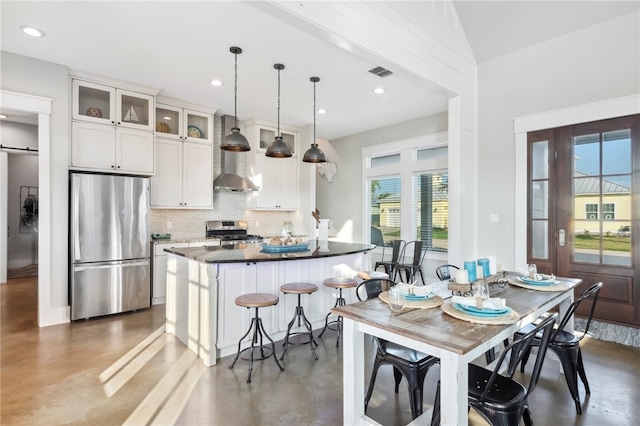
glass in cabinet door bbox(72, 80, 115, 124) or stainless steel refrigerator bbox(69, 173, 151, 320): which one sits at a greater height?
glass in cabinet door bbox(72, 80, 115, 124)

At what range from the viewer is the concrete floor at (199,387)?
2154 millimetres

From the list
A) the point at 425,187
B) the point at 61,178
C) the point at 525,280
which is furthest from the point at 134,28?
the point at 425,187

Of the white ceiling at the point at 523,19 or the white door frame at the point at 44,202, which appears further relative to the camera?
the white door frame at the point at 44,202

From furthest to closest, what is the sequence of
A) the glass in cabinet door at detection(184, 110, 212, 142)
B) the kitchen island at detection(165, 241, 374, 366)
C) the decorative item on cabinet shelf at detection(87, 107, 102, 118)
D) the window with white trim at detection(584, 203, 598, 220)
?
the glass in cabinet door at detection(184, 110, 212, 142)
the decorative item on cabinet shelf at detection(87, 107, 102, 118)
the window with white trim at detection(584, 203, 598, 220)
the kitchen island at detection(165, 241, 374, 366)

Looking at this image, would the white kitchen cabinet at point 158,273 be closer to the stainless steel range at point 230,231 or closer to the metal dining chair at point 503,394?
the stainless steel range at point 230,231

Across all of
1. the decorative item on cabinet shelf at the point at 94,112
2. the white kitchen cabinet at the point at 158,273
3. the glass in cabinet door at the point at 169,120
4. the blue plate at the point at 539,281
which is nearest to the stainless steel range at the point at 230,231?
the white kitchen cabinet at the point at 158,273

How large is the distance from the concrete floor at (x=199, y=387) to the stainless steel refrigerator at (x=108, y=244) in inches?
27.5

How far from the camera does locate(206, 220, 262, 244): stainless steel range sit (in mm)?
5836

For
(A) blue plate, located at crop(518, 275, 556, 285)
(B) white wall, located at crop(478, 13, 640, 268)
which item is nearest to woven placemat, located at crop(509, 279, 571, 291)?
(A) blue plate, located at crop(518, 275, 556, 285)

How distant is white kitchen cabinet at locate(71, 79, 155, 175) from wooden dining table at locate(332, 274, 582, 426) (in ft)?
13.4

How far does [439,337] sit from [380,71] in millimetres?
3560

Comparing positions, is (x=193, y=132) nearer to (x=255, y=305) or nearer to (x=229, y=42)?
(x=229, y=42)

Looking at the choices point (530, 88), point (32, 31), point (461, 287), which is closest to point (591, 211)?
point (530, 88)

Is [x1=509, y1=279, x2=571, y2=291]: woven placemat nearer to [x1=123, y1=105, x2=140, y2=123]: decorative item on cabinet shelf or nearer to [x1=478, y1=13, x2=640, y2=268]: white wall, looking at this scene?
[x1=478, y1=13, x2=640, y2=268]: white wall
